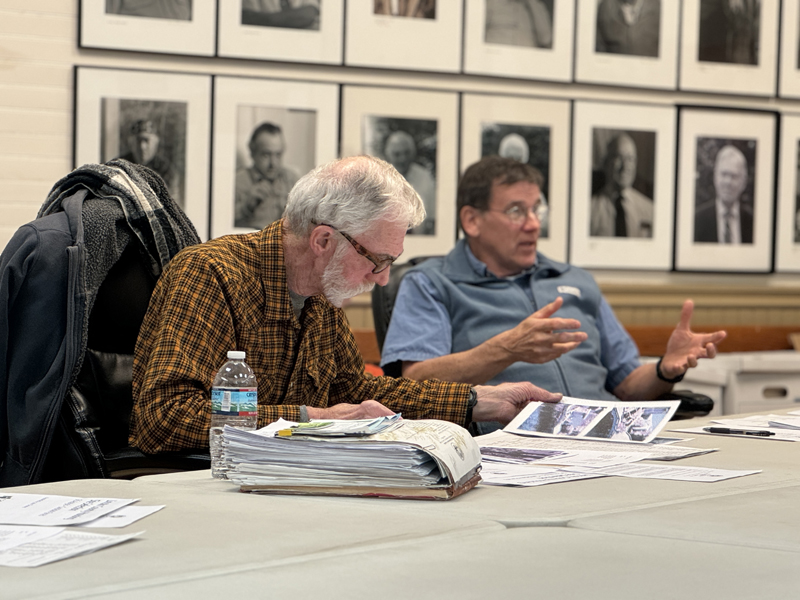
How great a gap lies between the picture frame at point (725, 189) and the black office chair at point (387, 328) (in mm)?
1454

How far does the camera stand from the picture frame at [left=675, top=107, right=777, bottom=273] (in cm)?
434

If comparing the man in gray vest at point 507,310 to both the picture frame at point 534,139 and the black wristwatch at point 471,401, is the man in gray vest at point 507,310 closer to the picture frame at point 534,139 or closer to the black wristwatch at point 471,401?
the black wristwatch at point 471,401

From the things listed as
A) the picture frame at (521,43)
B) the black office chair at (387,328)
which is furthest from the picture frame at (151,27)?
the black office chair at (387,328)

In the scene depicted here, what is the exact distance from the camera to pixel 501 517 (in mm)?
1231

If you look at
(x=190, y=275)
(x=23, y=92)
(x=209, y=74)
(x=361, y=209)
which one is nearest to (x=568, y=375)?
(x=361, y=209)

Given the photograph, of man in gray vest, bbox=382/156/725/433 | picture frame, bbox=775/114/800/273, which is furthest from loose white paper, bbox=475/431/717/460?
picture frame, bbox=775/114/800/273

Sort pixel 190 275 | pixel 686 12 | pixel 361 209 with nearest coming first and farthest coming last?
1. pixel 190 275
2. pixel 361 209
3. pixel 686 12

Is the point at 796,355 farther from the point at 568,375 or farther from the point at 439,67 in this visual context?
the point at 439,67

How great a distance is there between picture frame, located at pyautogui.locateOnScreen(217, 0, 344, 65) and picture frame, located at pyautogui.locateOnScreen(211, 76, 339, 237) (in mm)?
97

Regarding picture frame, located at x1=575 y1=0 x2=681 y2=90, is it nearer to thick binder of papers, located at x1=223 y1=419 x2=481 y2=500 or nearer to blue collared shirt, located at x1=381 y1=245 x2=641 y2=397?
blue collared shirt, located at x1=381 y1=245 x2=641 y2=397

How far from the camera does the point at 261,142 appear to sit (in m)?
3.76

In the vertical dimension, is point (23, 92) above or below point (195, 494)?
above

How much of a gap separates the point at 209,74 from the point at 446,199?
101 centimetres

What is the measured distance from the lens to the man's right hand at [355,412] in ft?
5.84
